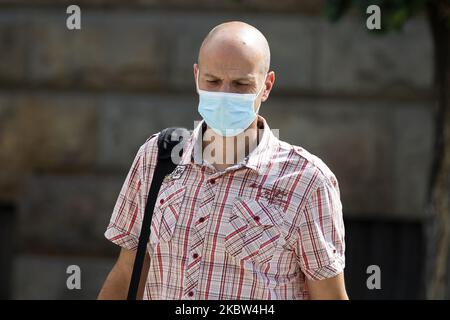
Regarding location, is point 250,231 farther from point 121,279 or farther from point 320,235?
point 121,279

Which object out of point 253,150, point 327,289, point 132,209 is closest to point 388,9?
point 253,150

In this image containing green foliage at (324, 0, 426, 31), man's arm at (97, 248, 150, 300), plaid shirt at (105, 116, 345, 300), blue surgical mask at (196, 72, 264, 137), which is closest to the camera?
plaid shirt at (105, 116, 345, 300)

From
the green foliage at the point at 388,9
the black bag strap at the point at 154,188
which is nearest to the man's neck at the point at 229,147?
the black bag strap at the point at 154,188

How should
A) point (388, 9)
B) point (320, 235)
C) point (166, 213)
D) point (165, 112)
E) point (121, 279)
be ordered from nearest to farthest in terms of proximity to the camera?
point (320, 235) < point (166, 213) < point (121, 279) < point (388, 9) < point (165, 112)

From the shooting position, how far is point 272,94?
6910 millimetres

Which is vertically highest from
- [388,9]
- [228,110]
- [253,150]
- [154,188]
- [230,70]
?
[388,9]

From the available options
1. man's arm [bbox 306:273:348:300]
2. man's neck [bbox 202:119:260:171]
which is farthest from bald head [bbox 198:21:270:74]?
man's arm [bbox 306:273:348:300]

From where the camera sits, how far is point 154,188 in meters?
3.15

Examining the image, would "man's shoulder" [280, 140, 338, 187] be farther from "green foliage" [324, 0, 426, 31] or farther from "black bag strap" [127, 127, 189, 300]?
"green foliage" [324, 0, 426, 31]

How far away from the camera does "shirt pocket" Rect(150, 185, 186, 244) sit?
3.07m

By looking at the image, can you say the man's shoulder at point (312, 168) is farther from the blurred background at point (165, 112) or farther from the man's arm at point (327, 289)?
the blurred background at point (165, 112)

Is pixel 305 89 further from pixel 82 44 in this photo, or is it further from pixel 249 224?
pixel 249 224

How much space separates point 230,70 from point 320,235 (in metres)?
0.56

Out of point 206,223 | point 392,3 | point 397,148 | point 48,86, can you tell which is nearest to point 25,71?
point 48,86
